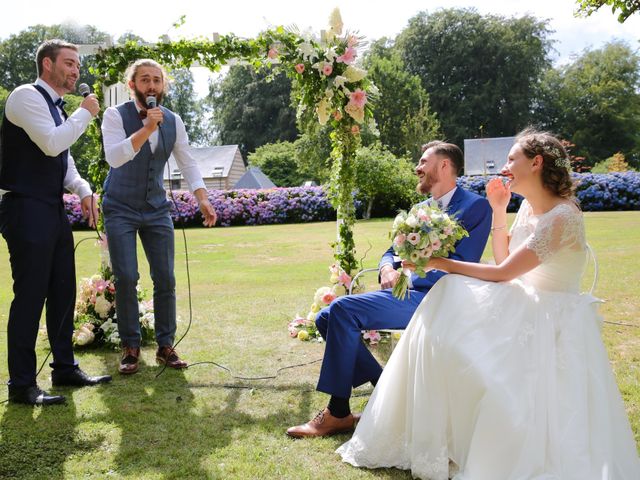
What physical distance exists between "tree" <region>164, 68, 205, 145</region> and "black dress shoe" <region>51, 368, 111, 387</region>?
5322 centimetres

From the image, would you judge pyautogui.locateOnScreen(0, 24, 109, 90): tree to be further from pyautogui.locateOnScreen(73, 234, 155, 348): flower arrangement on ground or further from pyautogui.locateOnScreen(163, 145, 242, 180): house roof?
pyautogui.locateOnScreen(73, 234, 155, 348): flower arrangement on ground

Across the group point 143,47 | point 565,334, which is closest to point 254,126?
point 143,47

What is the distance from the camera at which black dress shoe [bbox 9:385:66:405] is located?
13.9ft

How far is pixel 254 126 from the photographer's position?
191ft

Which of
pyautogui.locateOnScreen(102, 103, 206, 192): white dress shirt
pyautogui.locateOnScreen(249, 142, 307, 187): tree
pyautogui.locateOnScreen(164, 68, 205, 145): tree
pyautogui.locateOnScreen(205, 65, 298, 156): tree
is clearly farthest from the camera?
pyautogui.locateOnScreen(164, 68, 205, 145): tree

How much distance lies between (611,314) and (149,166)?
5.31 meters

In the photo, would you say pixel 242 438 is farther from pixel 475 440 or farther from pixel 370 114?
pixel 370 114

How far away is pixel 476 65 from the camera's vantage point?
52.4 metres

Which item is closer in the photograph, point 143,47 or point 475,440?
point 475,440

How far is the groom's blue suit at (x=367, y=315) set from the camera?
3.65 m

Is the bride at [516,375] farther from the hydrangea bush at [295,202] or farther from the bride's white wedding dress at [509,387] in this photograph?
the hydrangea bush at [295,202]

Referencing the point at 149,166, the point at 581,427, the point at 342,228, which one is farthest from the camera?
the point at 342,228

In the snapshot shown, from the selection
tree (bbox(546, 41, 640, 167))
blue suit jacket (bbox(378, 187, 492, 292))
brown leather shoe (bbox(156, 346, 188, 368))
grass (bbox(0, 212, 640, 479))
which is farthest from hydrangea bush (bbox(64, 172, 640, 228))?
tree (bbox(546, 41, 640, 167))

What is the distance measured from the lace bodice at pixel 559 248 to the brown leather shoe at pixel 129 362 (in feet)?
11.1
